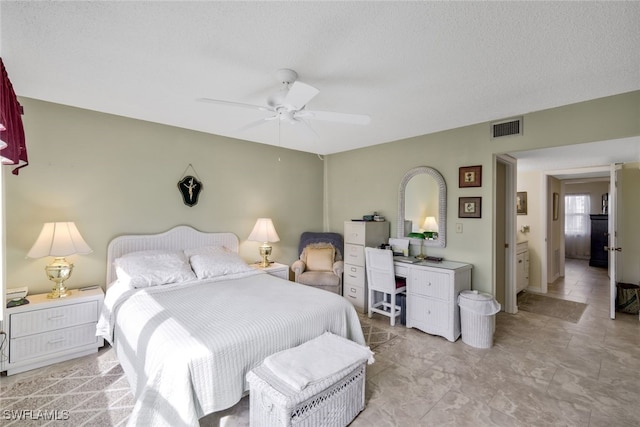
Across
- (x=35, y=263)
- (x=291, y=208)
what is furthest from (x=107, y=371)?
(x=291, y=208)

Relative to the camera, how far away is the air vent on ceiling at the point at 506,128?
2.99 meters

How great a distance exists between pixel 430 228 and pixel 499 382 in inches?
73.1

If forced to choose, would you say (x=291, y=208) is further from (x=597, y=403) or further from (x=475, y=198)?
(x=597, y=403)

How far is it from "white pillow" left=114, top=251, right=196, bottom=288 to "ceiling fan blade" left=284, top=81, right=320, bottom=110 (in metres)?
2.08

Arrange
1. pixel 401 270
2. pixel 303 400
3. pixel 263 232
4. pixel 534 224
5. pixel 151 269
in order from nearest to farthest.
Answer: pixel 303 400 < pixel 151 269 < pixel 401 270 < pixel 263 232 < pixel 534 224

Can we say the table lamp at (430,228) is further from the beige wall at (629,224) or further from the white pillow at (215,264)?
the beige wall at (629,224)

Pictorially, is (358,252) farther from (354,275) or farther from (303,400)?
(303,400)

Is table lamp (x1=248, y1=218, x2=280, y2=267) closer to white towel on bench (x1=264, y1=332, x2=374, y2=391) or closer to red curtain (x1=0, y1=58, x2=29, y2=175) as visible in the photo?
white towel on bench (x1=264, y1=332, x2=374, y2=391)

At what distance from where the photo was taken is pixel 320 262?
425 cm

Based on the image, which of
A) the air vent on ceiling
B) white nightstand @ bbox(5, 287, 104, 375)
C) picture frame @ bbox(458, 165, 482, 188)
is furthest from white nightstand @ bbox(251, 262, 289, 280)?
the air vent on ceiling

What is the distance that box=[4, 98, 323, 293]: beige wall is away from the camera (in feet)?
8.82

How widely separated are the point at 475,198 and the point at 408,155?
A: 42.1 inches

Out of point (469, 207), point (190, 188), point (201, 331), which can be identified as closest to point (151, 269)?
point (190, 188)

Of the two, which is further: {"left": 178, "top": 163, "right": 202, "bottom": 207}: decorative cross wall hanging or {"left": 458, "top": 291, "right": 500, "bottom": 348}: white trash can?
{"left": 178, "top": 163, "right": 202, "bottom": 207}: decorative cross wall hanging
